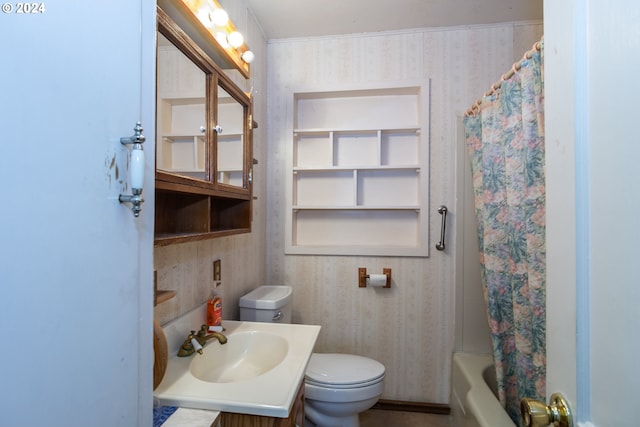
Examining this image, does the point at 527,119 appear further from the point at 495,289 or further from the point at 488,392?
the point at 488,392

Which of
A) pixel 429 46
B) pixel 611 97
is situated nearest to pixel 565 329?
pixel 611 97

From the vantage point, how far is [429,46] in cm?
201

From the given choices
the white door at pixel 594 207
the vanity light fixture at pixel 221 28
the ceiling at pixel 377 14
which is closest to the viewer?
the white door at pixel 594 207

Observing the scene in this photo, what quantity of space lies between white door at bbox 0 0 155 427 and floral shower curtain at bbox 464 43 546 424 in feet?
4.05

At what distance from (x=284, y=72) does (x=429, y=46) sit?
1.03 meters

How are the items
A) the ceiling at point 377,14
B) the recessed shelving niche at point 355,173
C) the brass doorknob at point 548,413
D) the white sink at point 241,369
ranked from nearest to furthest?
the brass doorknob at point 548,413 → the white sink at point 241,369 → the ceiling at point 377,14 → the recessed shelving niche at point 355,173

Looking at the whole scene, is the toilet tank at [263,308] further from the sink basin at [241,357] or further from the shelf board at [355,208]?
the shelf board at [355,208]

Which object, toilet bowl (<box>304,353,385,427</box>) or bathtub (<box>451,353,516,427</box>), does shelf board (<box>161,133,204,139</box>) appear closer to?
toilet bowl (<box>304,353,385,427</box>)

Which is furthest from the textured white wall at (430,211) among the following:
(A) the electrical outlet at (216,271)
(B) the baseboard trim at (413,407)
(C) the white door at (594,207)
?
(C) the white door at (594,207)

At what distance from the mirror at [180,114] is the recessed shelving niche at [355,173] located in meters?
1.11

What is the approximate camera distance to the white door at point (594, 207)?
0.42 metres

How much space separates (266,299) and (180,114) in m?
1.04

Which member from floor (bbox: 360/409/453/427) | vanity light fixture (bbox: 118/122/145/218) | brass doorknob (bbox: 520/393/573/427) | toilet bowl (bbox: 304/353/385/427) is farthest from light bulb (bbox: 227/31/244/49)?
floor (bbox: 360/409/453/427)

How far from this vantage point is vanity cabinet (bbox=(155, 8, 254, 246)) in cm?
85
